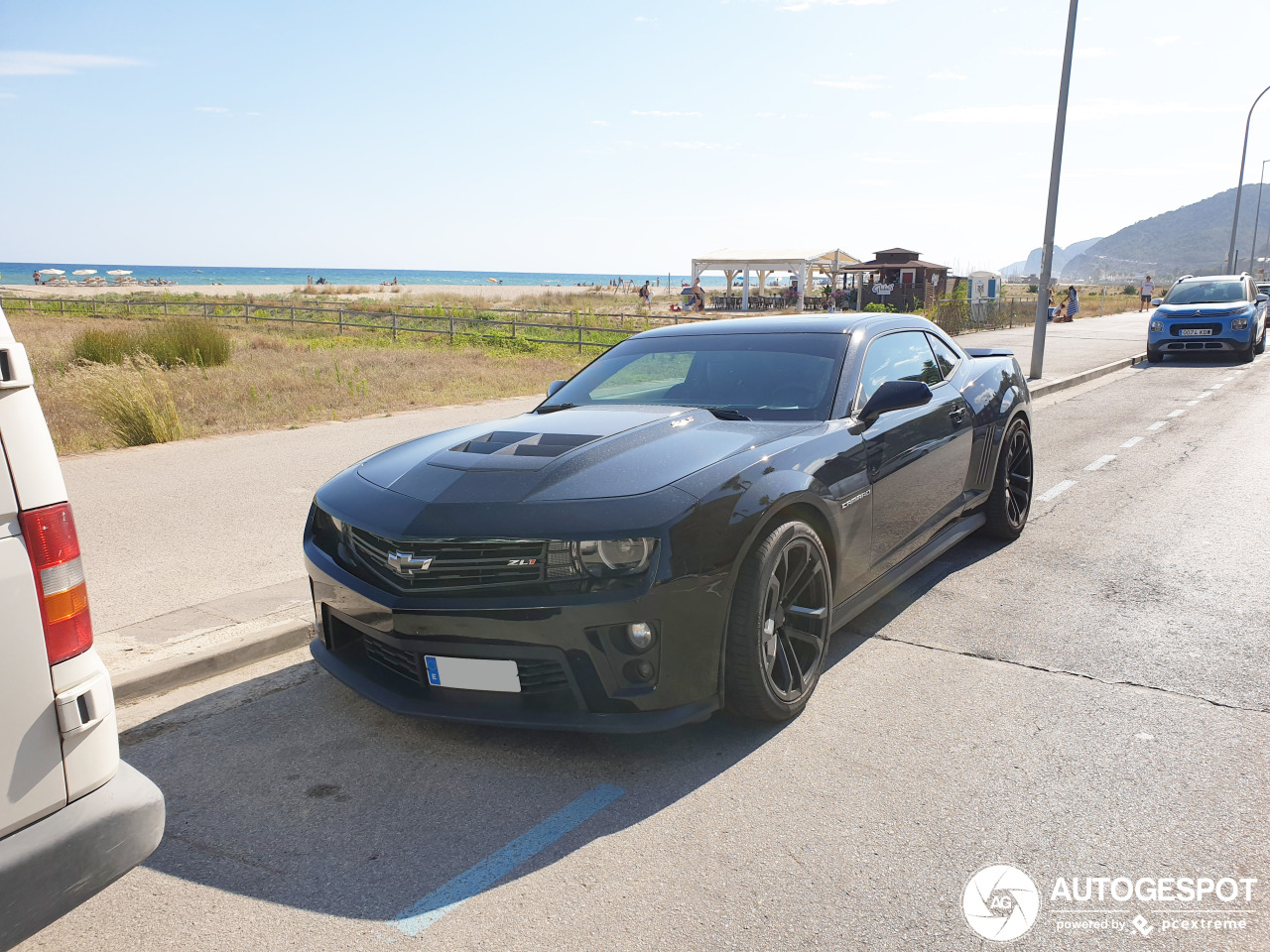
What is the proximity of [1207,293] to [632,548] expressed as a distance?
21.5 meters

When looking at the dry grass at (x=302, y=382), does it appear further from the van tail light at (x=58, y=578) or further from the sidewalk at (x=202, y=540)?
the van tail light at (x=58, y=578)

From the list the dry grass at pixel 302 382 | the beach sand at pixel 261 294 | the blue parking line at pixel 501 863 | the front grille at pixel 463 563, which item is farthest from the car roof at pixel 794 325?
the beach sand at pixel 261 294

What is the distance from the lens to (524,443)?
3744 mm

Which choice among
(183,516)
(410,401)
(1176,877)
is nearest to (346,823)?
(1176,877)

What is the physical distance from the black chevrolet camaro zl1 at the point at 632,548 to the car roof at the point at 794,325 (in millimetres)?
192

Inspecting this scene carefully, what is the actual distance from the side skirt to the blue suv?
55.5ft

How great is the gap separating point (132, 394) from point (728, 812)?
29.6ft

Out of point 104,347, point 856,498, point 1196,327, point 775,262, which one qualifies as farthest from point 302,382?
point 775,262

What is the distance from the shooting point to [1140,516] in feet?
22.2

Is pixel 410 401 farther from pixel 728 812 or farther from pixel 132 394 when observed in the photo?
pixel 728 812

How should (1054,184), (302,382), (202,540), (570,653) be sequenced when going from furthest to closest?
1. (1054,184)
2. (302,382)
3. (202,540)
4. (570,653)

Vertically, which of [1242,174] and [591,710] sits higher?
[1242,174]

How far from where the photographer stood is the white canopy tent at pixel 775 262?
39.5 m

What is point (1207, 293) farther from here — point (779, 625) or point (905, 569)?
point (779, 625)
